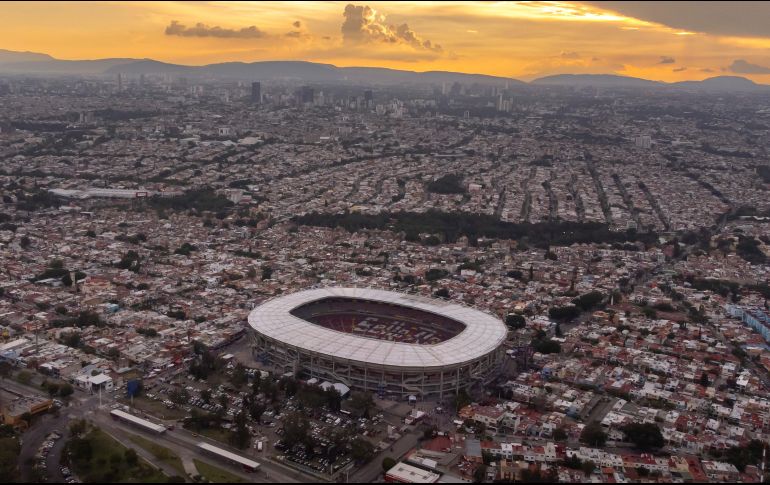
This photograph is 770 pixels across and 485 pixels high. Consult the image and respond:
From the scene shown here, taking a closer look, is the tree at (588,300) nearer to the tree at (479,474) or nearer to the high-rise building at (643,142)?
the tree at (479,474)

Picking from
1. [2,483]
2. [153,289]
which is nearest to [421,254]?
[153,289]

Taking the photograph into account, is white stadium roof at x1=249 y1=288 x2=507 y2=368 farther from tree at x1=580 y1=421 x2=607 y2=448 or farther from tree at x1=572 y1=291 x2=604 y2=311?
tree at x1=572 y1=291 x2=604 y2=311

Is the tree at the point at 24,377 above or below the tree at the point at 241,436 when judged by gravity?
below

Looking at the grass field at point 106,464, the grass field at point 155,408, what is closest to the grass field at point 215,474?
the grass field at point 106,464

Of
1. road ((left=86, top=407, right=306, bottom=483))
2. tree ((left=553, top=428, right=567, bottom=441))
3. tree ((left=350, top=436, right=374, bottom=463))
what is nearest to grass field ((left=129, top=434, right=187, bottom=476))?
road ((left=86, top=407, right=306, bottom=483))

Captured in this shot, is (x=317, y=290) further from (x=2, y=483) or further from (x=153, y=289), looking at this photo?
(x=2, y=483)

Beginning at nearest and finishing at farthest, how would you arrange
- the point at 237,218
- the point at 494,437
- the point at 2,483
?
the point at 2,483 → the point at 494,437 → the point at 237,218
